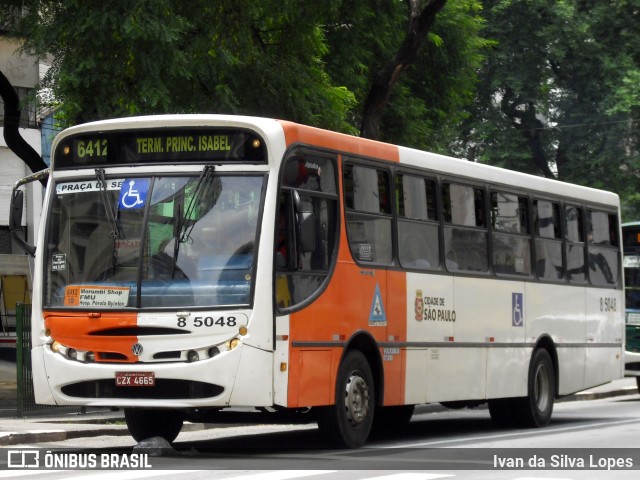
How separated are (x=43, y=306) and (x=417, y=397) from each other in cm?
429

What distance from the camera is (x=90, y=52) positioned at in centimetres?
1808

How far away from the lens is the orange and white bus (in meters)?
12.3

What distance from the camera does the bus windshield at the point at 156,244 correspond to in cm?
1232

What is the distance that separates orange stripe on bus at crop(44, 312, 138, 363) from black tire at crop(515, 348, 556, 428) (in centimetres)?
686

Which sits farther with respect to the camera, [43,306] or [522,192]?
[522,192]

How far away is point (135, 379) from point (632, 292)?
15.5 metres

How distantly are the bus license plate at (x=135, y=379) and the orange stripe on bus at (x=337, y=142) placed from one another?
8.21ft

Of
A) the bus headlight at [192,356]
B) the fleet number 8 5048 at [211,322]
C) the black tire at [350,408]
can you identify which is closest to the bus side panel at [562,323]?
the black tire at [350,408]

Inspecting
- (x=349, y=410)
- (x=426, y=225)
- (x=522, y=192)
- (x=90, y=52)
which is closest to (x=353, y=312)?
(x=349, y=410)

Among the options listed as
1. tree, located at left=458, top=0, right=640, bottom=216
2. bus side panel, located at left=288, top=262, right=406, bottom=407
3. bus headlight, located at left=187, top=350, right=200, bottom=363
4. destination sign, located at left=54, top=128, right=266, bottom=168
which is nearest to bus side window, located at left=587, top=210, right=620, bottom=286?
bus side panel, located at left=288, top=262, right=406, bottom=407

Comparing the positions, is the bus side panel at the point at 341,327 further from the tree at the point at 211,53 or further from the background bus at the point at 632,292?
the background bus at the point at 632,292

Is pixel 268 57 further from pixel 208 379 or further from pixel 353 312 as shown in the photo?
pixel 208 379

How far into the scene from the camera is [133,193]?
12.8 m

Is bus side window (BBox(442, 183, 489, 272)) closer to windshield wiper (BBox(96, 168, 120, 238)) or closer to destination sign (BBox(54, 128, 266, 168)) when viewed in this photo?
destination sign (BBox(54, 128, 266, 168))
